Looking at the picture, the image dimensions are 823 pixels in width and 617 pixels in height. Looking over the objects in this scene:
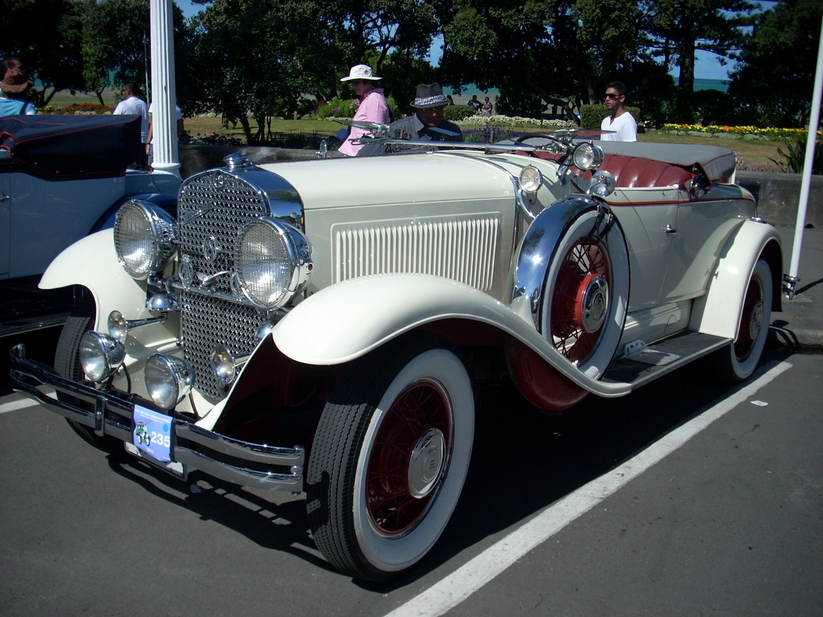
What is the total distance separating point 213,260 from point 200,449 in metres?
0.80

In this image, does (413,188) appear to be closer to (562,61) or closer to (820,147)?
(820,147)

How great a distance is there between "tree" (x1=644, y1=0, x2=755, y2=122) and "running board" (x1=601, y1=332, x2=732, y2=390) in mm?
28530

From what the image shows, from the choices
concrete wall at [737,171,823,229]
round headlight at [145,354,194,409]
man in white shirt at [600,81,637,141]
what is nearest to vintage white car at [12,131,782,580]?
round headlight at [145,354,194,409]

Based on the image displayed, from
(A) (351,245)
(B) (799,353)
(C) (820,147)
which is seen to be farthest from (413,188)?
(C) (820,147)

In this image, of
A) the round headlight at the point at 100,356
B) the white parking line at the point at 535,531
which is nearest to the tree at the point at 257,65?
the white parking line at the point at 535,531

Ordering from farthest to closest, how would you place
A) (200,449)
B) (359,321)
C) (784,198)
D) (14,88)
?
Result: (784,198) → (14,88) → (200,449) → (359,321)

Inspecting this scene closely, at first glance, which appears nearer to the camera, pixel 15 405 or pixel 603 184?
pixel 603 184

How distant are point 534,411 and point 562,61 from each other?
32.5m

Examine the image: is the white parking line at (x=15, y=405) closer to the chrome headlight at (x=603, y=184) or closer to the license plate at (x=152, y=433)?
the license plate at (x=152, y=433)

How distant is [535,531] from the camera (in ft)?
9.64

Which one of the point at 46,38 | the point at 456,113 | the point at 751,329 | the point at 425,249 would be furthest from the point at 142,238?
the point at 46,38

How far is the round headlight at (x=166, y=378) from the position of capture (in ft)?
8.66

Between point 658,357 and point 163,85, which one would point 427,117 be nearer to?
point 658,357

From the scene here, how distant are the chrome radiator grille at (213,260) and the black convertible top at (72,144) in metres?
2.25
